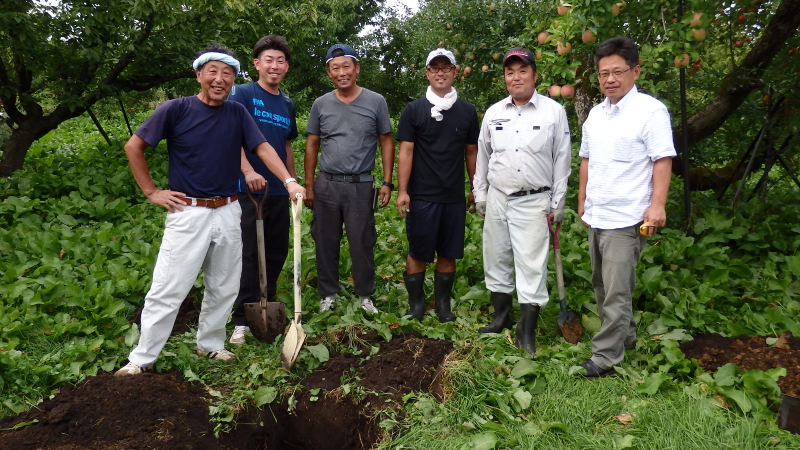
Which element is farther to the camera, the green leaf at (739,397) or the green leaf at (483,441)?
the green leaf at (739,397)

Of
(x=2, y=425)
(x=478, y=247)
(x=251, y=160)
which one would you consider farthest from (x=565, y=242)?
(x=2, y=425)

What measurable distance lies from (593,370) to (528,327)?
0.54 metres

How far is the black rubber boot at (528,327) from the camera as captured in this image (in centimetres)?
437

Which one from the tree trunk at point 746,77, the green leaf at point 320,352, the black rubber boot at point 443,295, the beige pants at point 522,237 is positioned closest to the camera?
the green leaf at point 320,352

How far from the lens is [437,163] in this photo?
4.68 m

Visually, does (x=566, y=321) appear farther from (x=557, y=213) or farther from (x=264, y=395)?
(x=264, y=395)

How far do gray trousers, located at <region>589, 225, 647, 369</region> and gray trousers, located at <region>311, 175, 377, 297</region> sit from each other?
169 centimetres

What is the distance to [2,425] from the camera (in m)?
3.44

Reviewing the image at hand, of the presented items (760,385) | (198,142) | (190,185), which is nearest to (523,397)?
(760,385)

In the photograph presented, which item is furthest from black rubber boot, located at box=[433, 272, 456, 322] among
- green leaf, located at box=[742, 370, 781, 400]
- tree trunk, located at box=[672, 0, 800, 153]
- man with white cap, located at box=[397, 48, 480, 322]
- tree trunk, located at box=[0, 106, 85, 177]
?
tree trunk, located at box=[0, 106, 85, 177]

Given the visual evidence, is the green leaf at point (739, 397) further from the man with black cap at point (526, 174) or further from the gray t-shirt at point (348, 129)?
the gray t-shirt at point (348, 129)

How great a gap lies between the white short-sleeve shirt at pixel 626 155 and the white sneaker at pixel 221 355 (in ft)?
8.29

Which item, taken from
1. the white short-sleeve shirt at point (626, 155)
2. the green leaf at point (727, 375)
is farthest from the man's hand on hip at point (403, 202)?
the green leaf at point (727, 375)

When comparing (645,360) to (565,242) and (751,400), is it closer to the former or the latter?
(751,400)
